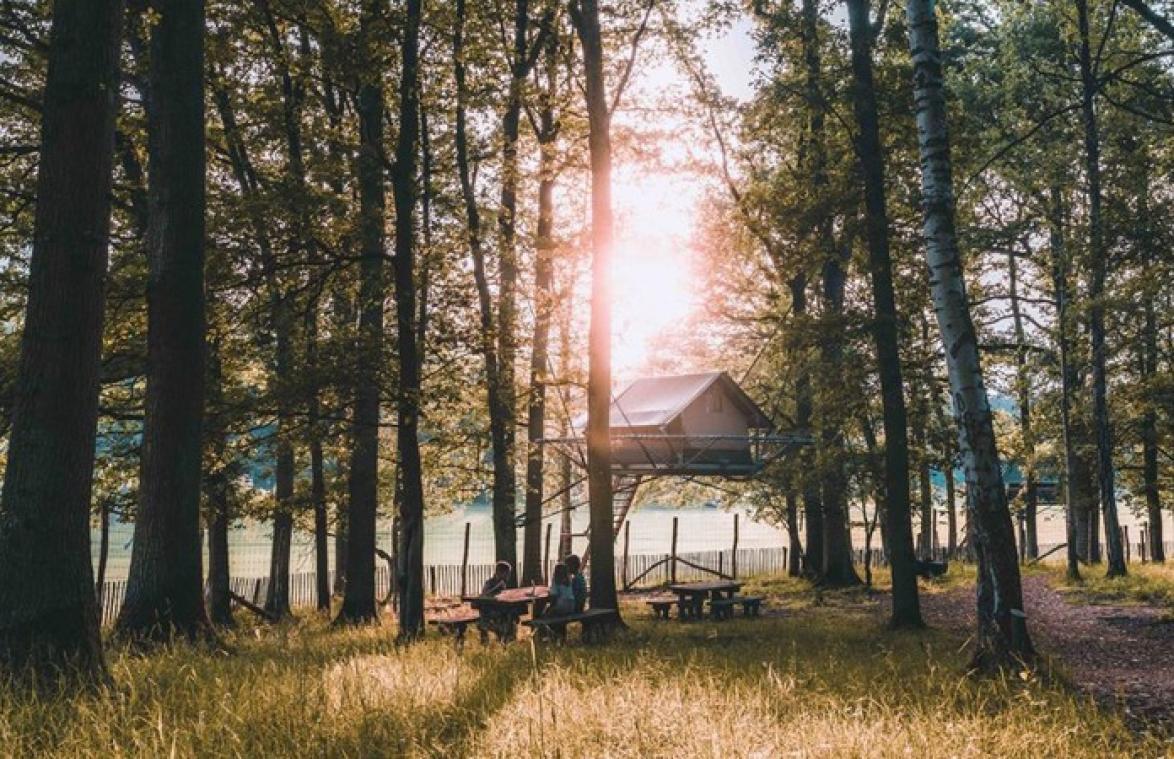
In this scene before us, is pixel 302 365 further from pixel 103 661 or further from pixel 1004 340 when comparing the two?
pixel 1004 340

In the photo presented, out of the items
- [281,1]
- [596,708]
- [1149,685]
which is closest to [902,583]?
[1149,685]

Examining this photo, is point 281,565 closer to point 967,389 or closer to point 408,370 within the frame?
point 408,370

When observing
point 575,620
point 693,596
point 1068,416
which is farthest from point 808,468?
point 575,620

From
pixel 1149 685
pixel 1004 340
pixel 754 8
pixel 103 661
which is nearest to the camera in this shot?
pixel 103 661

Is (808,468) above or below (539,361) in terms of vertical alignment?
below

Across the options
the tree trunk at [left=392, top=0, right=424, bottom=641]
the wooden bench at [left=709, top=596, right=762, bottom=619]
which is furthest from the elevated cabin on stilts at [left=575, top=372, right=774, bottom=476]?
the tree trunk at [left=392, top=0, right=424, bottom=641]

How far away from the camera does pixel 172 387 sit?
8609 millimetres

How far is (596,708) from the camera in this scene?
5070 mm

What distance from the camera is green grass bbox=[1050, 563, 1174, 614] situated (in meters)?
16.8

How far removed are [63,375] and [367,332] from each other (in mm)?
7333

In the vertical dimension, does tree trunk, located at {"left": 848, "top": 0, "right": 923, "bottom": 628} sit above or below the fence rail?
above

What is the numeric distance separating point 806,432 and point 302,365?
15.8 meters

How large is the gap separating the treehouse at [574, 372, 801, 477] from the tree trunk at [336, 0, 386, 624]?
8634 mm

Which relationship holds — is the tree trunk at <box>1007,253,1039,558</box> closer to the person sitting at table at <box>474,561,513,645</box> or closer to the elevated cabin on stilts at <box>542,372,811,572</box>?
the elevated cabin on stilts at <box>542,372,811,572</box>
